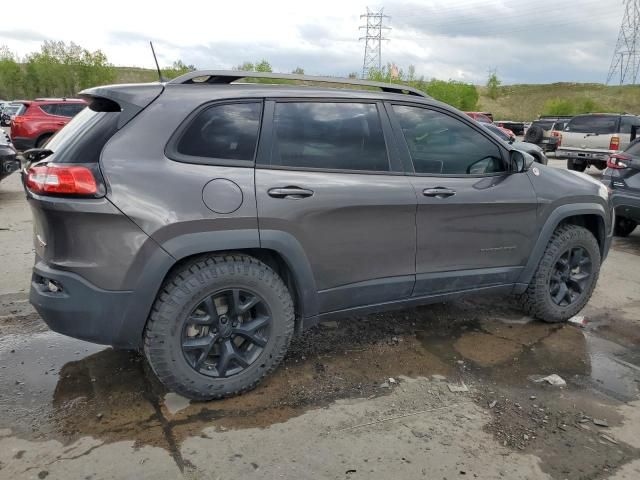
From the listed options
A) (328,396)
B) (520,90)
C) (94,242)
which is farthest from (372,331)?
(520,90)

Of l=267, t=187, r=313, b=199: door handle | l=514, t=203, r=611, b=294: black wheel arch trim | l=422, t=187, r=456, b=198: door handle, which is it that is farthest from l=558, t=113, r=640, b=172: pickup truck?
l=267, t=187, r=313, b=199: door handle

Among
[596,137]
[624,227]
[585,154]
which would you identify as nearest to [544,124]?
[596,137]

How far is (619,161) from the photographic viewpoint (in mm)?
6777

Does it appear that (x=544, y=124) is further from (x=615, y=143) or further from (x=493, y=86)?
(x=493, y=86)

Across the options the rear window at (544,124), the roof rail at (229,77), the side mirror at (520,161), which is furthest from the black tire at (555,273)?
the rear window at (544,124)

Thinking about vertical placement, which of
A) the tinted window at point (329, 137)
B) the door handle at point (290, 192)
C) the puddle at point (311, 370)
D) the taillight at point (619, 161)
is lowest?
the puddle at point (311, 370)

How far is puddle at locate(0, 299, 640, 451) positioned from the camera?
2773mm

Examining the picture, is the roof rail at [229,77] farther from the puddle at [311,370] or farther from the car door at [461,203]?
the puddle at [311,370]

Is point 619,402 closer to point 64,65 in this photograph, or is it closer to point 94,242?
point 94,242

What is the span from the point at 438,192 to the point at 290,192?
1.08m

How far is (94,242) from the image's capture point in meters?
2.56

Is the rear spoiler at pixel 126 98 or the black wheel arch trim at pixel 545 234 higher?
the rear spoiler at pixel 126 98

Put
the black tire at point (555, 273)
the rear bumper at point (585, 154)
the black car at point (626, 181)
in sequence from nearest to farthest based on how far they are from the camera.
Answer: the black tire at point (555, 273), the black car at point (626, 181), the rear bumper at point (585, 154)

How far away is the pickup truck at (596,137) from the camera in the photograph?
15.0 metres
